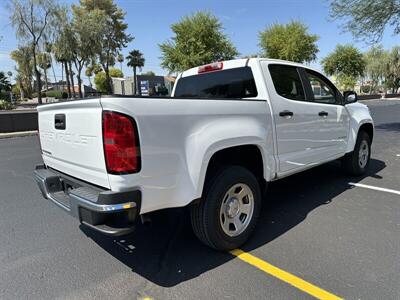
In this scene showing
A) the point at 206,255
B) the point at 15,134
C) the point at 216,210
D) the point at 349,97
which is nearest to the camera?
the point at 216,210

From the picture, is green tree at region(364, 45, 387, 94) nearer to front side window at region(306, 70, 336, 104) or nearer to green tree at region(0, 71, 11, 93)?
front side window at region(306, 70, 336, 104)

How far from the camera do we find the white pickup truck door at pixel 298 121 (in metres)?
3.91

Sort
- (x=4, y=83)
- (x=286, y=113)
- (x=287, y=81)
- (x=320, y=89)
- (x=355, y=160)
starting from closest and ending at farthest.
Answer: (x=286, y=113)
(x=287, y=81)
(x=320, y=89)
(x=355, y=160)
(x=4, y=83)

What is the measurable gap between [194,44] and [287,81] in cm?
2748

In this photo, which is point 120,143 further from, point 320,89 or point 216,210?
point 320,89

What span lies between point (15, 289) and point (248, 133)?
8.30ft

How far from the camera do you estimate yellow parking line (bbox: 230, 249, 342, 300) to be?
2.71 metres

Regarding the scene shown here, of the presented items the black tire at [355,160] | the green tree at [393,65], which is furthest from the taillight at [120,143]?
the green tree at [393,65]

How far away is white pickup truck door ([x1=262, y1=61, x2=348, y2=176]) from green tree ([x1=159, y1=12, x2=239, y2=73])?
26.1 m

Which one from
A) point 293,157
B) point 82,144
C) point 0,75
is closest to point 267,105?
point 293,157

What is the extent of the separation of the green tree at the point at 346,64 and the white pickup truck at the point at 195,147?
43.1 m

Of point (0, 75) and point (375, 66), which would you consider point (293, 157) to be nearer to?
point (375, 66)

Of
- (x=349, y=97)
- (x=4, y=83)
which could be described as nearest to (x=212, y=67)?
(x=349, y=97)

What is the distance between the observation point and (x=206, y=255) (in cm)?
339
